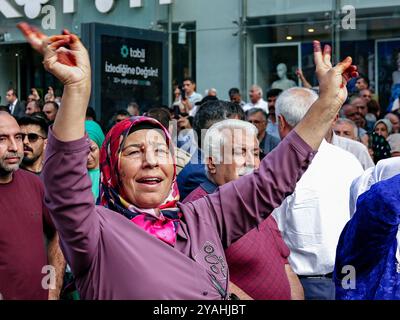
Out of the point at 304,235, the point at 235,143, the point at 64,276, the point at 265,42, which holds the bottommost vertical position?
the point at 64,276

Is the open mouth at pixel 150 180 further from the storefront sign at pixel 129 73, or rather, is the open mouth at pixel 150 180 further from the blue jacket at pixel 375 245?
the storefront sign at pixel 129 73

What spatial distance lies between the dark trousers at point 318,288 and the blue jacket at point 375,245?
5.51 feet

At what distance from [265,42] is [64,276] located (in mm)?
11590

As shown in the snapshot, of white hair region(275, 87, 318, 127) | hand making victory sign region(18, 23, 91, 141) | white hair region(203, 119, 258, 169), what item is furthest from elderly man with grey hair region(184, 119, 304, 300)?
hand making victory sign region(18, 23, 91, 141)

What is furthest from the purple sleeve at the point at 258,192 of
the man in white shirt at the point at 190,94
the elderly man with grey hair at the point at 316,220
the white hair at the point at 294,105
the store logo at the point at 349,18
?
the store logo at the point at 349,18

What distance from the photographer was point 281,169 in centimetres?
302

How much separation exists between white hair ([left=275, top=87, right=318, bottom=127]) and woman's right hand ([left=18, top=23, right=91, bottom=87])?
2.63 meters

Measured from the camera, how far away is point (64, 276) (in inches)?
217

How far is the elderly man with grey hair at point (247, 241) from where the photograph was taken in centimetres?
401

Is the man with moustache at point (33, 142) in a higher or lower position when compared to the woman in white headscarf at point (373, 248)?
higher

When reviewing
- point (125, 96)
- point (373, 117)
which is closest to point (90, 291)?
point (125, 96)

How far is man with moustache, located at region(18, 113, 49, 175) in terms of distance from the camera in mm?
6109

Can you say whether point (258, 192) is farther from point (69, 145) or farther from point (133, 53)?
point (133, 53)

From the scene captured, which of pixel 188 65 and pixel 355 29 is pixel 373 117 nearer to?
Result: pixel 355 29
